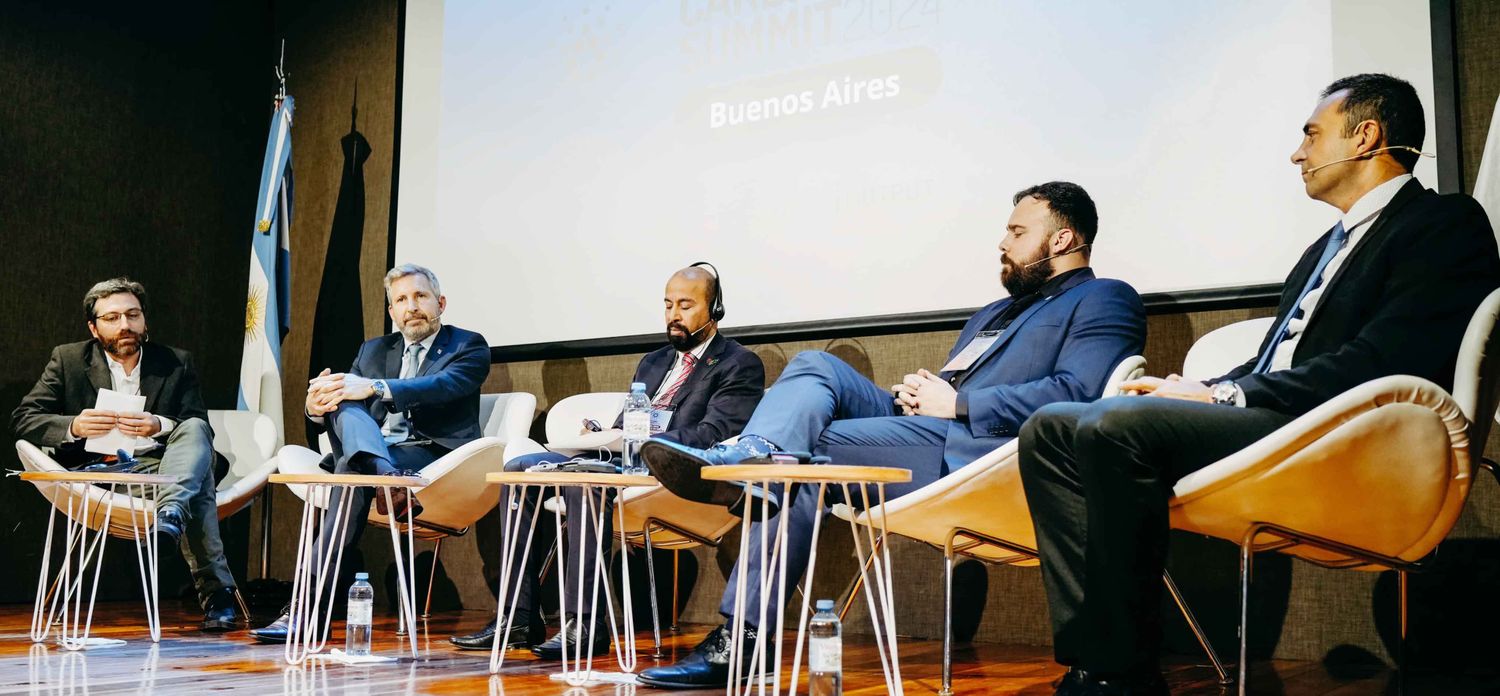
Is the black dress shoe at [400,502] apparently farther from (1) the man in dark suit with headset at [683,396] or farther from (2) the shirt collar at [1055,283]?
(2) the shirt collar at [1055,283]

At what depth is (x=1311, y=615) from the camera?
10.4 feet

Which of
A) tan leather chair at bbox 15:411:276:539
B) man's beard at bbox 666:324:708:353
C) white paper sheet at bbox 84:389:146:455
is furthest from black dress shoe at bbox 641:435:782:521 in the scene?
white paper sheet at bbox 84:389:146:455

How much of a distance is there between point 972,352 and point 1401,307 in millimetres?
1165

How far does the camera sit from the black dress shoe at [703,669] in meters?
2.63

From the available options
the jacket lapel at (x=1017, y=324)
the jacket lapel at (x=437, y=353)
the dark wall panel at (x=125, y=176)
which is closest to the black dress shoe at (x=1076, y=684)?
the jacket lapel at (x=1017, y=324)

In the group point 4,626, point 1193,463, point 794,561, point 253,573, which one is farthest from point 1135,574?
point 253,573

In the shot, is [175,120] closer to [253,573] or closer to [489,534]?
[253,573]

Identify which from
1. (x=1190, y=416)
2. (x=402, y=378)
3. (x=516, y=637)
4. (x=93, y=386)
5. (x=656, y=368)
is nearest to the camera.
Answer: (x=1190, y=416)

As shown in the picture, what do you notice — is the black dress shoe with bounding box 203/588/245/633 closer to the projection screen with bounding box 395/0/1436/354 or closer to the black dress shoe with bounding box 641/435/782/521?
the projection screen with bounding box 395/0/1436/354

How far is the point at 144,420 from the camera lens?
4.30m

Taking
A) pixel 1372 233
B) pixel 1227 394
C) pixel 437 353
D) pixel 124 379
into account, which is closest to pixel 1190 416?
pixel 1227 394

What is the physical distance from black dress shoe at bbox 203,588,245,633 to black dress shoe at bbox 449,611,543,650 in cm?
92

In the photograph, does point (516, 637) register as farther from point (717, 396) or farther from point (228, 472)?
point (228, 472)

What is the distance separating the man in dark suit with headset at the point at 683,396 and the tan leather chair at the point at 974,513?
81cm
